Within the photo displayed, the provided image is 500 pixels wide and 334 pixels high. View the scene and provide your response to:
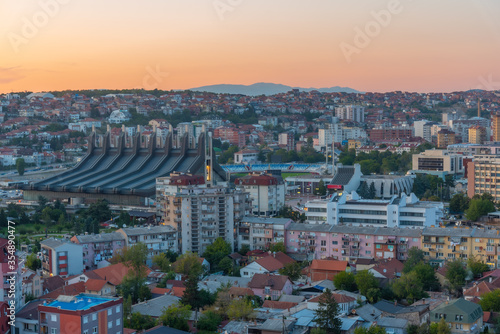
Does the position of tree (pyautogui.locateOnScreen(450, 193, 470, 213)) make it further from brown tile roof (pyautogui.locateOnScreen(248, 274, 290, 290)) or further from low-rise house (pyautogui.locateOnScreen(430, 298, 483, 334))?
low-rise house (pyautogui.locateOnScreen(430, 298, 483, 334))

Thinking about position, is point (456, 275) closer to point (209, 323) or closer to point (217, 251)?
point (209, 323)

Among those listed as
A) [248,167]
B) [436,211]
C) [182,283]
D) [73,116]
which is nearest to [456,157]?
[248,167]

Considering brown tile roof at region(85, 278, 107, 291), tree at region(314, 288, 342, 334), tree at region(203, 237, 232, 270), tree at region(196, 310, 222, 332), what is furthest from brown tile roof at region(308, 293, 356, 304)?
tree at region(203, 237, 232, 270)

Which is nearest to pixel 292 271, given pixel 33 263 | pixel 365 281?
pixel 365 281

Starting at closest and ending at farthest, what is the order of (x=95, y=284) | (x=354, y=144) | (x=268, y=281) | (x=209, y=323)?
(x=209, y=323)
(x=95, y=284)
(x=268, y=281)
(x=354, y=144)

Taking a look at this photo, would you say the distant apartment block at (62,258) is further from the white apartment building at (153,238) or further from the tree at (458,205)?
the tree at (458,205)
